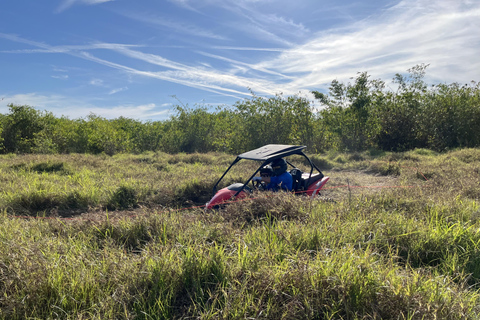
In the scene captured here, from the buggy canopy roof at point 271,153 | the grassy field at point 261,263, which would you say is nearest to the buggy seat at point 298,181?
the buggy canopy roof at point 271,153

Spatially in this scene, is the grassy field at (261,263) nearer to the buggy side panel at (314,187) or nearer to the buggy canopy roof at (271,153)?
the buggy canopy roof at (271,153)

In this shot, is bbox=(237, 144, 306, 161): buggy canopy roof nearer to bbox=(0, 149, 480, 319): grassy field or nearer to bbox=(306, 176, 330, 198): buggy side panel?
bbox=(0, 149, 480, 319): grassy field

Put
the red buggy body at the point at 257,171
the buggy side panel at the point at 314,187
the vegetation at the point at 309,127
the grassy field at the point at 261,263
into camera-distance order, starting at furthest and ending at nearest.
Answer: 1. the vegetation at the point at 309,127
2. the buggy side panel at the point at 314,187
3. the red buggy body at the point at 257,171
4. the grassy field at the point at 261,263

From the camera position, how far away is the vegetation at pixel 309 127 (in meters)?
14.5

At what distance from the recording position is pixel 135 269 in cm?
248

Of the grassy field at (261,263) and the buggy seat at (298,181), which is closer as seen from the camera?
the grassy field at (261,263)

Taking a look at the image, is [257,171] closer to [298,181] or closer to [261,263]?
[298,181]

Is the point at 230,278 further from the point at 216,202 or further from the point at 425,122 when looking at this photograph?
the point at 425,122

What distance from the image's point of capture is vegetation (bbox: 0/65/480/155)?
14.5 meters

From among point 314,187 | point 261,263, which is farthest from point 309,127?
point 261,263

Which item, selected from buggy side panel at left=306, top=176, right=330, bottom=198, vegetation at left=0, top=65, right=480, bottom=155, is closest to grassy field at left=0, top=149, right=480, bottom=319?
buggy side panel at left=306, top=176, right=330, bottom=198

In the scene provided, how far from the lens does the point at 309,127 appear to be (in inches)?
579

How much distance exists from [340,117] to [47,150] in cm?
1451

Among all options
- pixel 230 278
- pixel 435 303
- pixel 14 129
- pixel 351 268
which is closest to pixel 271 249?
pixel 230 278
